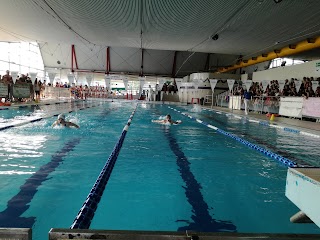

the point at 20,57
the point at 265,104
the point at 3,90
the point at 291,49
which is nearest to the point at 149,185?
the point at 265,104

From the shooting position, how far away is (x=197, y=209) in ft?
9.28

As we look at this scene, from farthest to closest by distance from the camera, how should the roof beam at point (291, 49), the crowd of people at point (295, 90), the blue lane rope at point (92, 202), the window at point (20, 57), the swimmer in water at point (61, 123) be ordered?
1. the window at point (20, 57)
2. the roof beam at point (291, 49)
3. the crowd of people at point (295, 90)
4. the swimmer in water at point (61, 123)
5. the blue lane rope at point (92, 202)

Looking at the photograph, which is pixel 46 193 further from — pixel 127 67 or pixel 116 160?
pixel 127 67

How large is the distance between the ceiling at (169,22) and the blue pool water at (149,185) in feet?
21.2

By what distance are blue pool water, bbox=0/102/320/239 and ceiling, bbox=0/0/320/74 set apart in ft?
21.2

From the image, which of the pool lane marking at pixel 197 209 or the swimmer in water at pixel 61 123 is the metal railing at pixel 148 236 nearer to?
the pool lane marking at pixel 197 209

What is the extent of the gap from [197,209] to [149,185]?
30.7 inches

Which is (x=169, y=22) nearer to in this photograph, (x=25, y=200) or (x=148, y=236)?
(x=25, y=200)

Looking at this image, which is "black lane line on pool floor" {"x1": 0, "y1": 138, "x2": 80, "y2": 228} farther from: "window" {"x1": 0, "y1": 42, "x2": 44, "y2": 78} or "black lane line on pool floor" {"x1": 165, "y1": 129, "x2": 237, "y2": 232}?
"window" {"x1": 0, "y1": 42, "x2": 44, "y2": 78}

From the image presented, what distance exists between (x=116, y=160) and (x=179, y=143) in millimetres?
2096

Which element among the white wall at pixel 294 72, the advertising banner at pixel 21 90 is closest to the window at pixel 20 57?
the advertising banner at pixel 21 90

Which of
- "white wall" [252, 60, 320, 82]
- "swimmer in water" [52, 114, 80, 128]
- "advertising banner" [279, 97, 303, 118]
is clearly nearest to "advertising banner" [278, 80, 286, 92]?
"white wall" [252, 60, 320, 82]

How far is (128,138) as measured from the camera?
21.9 feet

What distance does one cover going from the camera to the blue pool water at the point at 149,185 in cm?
250
